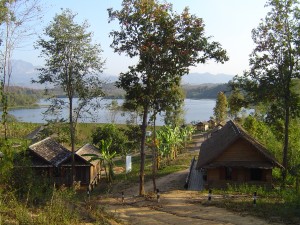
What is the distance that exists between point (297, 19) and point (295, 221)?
1196cm

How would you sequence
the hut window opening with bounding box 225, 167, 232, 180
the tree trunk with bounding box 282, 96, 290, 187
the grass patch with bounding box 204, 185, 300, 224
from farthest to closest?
the hut window opening with bounding box 225, 167, 232, 180, the tree trunk with bounding box 282, 96, 290, 187, the grass patch with bounding box 204, 185, 300, 224

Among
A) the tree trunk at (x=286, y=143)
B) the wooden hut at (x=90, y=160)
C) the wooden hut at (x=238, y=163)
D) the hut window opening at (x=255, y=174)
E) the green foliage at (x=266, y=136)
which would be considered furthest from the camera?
the green foliage at (x=266, y=136)

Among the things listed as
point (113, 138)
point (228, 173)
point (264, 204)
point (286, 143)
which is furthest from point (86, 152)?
point (264, 204)

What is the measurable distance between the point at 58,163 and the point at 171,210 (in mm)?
11110

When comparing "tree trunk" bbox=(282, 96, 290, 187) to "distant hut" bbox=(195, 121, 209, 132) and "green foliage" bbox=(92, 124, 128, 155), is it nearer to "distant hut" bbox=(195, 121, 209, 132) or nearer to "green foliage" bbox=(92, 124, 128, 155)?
"green foliage" bbox=(92, 124, 128, 155)

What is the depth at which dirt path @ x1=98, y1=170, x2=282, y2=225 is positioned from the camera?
13.9m

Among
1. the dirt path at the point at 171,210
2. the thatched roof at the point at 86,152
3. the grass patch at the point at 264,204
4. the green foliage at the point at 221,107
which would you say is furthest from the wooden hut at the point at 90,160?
the green foliage at the point at 221,107

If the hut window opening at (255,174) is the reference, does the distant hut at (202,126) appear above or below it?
above

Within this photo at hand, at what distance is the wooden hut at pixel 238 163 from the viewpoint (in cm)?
2219

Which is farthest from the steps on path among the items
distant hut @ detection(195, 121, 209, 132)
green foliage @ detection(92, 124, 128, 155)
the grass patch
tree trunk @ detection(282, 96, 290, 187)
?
distant hut @ detection(195, 121, 209, 132)

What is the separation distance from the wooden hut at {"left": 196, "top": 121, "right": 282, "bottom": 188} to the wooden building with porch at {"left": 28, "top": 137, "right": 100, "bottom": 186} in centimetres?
853

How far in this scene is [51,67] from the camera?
71.7 ft

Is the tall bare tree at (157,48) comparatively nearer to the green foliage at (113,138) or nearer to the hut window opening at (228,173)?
the hut window opening at (228,173)

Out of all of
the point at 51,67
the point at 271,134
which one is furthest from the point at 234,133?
the point at 51,67
